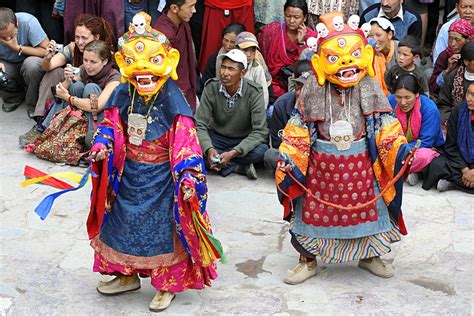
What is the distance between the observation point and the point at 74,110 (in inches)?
312

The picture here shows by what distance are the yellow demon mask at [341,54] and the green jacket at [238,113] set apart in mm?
2036

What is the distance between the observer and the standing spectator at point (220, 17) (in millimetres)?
8844

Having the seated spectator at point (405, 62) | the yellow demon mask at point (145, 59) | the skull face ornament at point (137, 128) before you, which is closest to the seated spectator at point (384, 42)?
the seated spectator at point (405, 62)

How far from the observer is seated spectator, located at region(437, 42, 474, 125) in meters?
7.74

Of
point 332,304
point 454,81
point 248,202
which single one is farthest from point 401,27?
point 332,304

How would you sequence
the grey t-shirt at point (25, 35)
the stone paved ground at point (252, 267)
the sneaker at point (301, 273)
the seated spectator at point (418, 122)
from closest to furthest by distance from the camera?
1. the stone paved ground at point (252, 267)
2. the sneaker at point (301, 273)
3. the seated spectator at point (418, 122)
4. the grey t-shirt at point (25, 35)

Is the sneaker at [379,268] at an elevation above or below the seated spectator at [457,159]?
below

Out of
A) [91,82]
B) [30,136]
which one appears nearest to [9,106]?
[30,136]

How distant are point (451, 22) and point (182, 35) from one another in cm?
243

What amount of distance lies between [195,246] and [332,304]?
0.92 meters

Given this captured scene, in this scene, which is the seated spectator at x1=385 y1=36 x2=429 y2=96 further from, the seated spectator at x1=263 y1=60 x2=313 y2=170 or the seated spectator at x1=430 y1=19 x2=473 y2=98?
the seated spectator at x1=263 y1=60 x2=313 y2=170

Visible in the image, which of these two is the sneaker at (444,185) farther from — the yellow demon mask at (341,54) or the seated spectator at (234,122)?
the yellow demon mask at (341,54)

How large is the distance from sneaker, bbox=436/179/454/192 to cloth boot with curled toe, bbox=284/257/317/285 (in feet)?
5.75

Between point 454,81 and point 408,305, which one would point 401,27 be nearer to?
point 454,81
